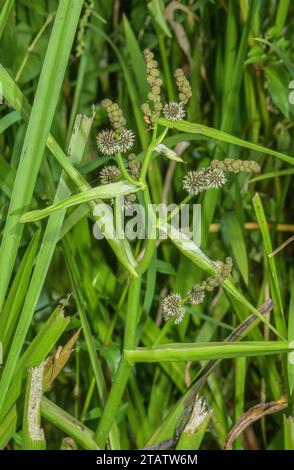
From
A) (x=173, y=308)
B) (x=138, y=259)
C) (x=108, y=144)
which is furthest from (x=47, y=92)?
(x=138, y=259)

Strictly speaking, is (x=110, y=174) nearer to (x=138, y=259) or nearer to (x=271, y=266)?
(x=271, y=266)

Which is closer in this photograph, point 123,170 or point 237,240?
point 123,170

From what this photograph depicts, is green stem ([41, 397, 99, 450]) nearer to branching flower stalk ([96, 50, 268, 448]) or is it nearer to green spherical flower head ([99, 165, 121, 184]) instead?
branching flower stalk ([96, 50, 268, 448])

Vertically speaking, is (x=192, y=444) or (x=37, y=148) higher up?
(x=37, y=148)

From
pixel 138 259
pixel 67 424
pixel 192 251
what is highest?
pixel 138 259

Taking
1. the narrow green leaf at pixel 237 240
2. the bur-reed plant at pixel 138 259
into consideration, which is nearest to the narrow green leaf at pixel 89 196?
the bur-reed plant at pixel 138 259

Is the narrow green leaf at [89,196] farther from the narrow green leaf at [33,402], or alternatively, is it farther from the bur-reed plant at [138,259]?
the narrow green leaf at [33,402]

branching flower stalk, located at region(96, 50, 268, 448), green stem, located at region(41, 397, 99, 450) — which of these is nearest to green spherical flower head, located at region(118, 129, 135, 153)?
branching flower stalk, located at region(96, 50, 268, 448)

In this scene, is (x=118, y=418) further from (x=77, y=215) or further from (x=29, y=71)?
(x=29, y=71)

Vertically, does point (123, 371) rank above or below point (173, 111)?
below

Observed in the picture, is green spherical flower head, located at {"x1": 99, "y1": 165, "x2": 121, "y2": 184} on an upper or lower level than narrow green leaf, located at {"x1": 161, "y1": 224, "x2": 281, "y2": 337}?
upper
